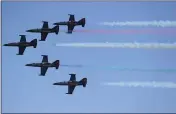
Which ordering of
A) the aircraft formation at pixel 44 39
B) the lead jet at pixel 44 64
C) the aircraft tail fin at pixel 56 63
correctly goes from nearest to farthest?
1. the aircraft formation at pixel 44 39
2. the aircraft tail fin at pixel 56 63
3. the lead jet at pixel 44 64

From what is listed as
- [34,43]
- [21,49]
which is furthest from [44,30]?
[21,49]

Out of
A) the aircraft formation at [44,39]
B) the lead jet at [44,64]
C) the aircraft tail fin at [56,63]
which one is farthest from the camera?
the lead jet at [44,64]

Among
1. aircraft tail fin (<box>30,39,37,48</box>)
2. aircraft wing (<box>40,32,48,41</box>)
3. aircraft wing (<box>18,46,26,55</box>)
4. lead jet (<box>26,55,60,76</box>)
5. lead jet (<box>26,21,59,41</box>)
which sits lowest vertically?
lead jet (<box>26,55,60,76</box>)

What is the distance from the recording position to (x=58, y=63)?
72.1 meters

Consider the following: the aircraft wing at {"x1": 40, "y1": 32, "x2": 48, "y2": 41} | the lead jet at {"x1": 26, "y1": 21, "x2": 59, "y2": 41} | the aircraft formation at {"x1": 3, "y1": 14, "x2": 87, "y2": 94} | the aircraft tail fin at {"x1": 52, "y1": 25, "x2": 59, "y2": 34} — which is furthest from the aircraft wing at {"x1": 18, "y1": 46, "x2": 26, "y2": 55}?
the aircraft tail fin at {"x1": 52, "y1": 25, "x2": 59, "y2": 34}

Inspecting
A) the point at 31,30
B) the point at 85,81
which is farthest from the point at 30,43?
the point at 85,81

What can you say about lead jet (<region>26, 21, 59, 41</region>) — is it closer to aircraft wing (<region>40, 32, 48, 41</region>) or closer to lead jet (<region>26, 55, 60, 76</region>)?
aircraft wing (<region>40, 32, 48, 41</region>)

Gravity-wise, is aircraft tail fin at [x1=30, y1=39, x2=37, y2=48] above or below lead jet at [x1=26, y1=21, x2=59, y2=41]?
below

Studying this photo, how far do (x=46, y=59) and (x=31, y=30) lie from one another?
3.03 meters

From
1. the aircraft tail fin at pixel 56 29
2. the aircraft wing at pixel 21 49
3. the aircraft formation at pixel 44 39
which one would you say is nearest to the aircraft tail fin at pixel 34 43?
the aircraft formation at pixel 44 39

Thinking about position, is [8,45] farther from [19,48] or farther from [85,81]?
[85,81]

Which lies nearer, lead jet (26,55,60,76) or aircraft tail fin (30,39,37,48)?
aircraft tail fin (30,39,37,48)

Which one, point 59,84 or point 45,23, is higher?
point 45,23

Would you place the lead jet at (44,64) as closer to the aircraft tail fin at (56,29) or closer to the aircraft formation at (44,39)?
the aircraft formation at (44,39)
